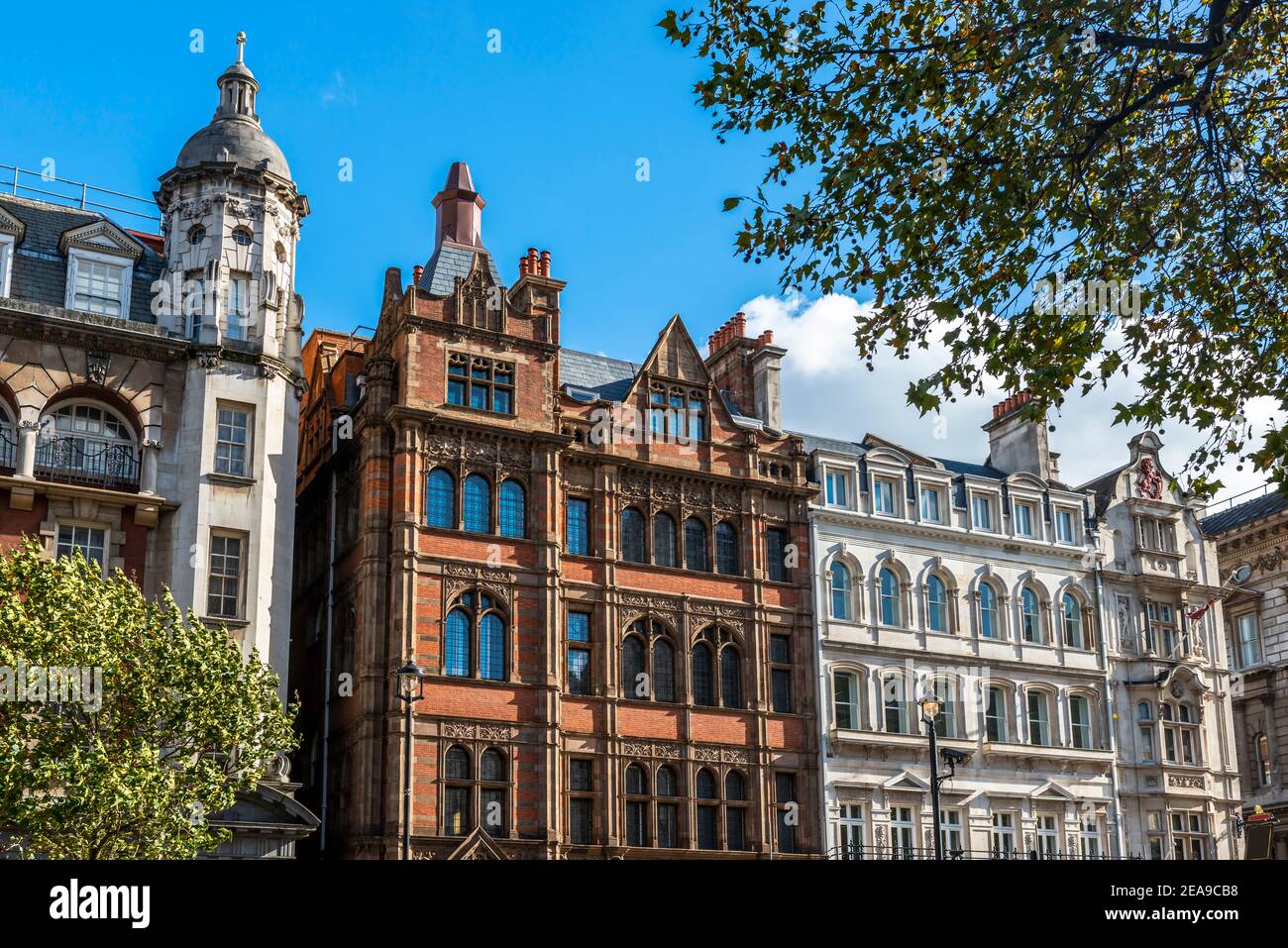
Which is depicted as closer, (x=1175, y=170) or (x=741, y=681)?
(x=1175, y=170)

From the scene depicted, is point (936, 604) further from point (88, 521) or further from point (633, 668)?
point (88, 521)

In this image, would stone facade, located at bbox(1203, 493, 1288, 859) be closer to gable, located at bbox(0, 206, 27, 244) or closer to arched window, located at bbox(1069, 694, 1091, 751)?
arched window, located at bbox(1069, 694, 1091, 751)

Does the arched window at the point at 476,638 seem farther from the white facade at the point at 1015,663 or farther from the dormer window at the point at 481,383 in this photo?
the white facade at the point at 1015,663

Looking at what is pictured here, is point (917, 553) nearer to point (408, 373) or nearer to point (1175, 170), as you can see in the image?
point (408, 373)

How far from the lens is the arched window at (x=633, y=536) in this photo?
146 feet

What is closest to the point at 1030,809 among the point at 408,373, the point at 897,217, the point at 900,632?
the point at 900,632

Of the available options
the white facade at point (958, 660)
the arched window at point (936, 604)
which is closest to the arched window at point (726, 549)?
the white facade at point (958, 660)

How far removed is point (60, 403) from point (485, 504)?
11.5 metres

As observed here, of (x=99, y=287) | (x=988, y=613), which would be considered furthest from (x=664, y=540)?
(x=99, y=287)

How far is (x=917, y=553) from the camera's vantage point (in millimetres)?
49312

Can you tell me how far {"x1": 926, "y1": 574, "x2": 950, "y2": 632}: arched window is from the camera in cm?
4906

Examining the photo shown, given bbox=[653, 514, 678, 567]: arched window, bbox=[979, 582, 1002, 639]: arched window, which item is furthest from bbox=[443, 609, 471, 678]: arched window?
bbox=[979, 582, 1002, 639]: arched window

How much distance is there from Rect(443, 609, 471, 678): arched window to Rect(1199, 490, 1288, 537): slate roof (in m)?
30.9
